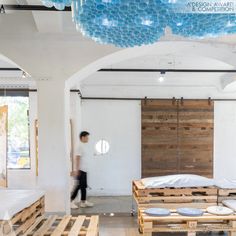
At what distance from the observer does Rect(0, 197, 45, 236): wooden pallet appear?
336cm

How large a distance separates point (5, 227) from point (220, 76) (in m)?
7.57

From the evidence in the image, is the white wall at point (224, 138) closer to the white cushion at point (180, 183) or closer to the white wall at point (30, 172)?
the white cushion at point (180, 183)

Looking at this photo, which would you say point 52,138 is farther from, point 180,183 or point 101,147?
point 101,147

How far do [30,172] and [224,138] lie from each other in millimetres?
5972

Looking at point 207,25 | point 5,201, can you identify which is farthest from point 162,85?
point 207,25

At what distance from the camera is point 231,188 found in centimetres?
568

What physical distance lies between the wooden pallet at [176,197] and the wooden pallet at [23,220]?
1.86m

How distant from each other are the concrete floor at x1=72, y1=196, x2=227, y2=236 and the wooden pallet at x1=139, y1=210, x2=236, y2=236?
803 millimetres

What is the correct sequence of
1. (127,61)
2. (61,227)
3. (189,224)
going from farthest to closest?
(127,61) → (189,224) → (61,227)

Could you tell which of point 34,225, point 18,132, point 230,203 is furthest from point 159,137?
point 34,225

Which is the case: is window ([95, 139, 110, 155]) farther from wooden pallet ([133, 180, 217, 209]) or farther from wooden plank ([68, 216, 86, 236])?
wooden plank ([68, 216, 86, 236])

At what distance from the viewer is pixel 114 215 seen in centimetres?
693

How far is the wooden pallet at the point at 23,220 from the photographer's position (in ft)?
11.0

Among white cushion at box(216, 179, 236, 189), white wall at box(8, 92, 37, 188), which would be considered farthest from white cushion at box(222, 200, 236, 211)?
white wall at box(8, 92, 37, 188)
